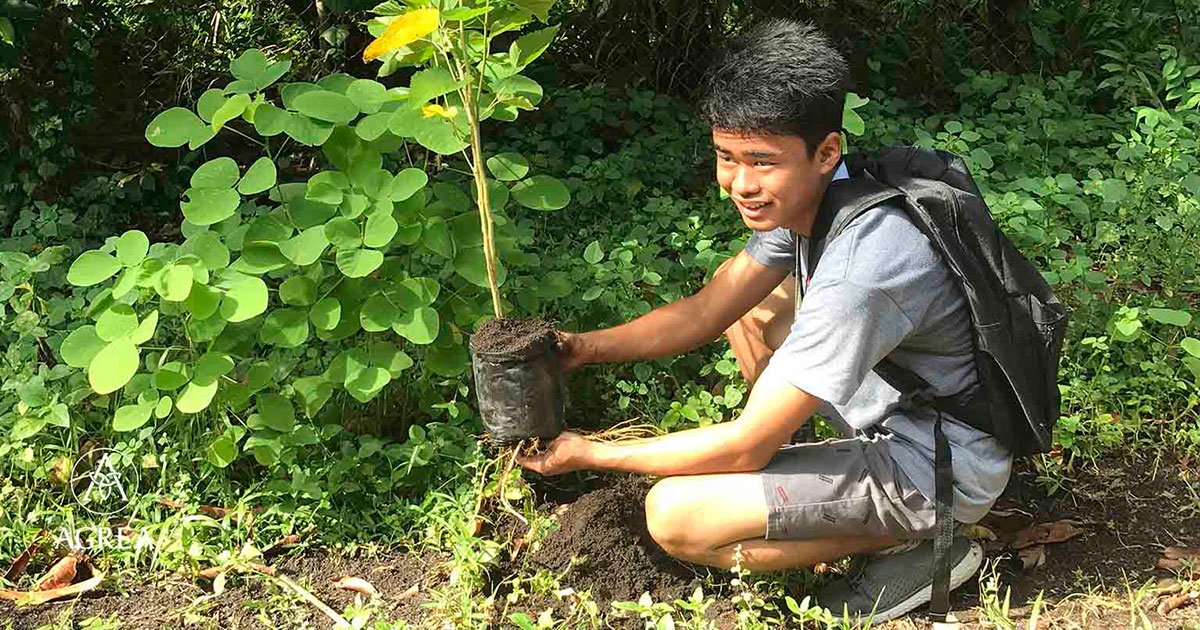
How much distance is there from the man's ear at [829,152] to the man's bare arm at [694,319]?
454 millimetres

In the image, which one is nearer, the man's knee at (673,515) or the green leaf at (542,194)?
the man's knee at (673,515)

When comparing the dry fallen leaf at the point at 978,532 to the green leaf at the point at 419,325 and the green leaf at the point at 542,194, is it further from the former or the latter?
the green leaf at the point at 419,325

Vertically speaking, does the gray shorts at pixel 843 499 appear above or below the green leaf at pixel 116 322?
below

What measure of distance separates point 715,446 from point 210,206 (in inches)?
54.0

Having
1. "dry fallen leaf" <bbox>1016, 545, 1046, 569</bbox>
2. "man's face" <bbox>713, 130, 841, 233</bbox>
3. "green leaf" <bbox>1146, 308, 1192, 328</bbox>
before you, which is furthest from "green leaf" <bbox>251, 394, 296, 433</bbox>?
"green leaf" <bbox>1146, 308, 1192, 328</bbox>

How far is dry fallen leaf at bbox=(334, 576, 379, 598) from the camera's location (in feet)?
9.61

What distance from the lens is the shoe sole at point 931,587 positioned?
2799mm

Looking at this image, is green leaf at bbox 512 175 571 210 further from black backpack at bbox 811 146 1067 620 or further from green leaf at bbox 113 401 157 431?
green leaf at bbox 113 401 157 431

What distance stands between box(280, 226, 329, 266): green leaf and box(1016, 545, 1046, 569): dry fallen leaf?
1902 millimetres

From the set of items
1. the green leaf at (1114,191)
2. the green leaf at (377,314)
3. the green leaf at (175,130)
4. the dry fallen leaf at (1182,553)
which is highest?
the green leaf at (175,130)

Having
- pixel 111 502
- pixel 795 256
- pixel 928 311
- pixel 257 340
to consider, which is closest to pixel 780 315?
pixel 795 256

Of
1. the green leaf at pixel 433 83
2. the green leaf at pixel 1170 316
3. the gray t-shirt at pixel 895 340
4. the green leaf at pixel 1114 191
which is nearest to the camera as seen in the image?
the gray t-shirt at pixel 895 340

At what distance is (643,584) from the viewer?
2.90 metres

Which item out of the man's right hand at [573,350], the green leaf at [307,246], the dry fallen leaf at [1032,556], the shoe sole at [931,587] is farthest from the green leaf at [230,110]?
the dry fallen leaf at [1032,556]
